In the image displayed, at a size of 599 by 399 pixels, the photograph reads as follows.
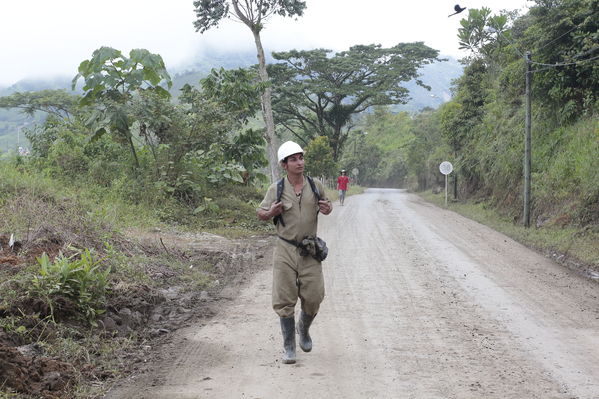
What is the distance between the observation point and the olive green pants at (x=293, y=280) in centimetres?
543

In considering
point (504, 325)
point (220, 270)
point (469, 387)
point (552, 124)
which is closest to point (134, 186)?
point (220, 270)

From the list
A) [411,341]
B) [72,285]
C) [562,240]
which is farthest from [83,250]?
[562,240]

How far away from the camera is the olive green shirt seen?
547 centimetres

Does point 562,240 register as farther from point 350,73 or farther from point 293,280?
point 350,73

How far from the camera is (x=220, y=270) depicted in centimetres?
1018

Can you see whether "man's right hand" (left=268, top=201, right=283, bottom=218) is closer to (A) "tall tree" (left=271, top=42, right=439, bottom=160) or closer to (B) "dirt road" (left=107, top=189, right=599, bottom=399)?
(B) "dirt road" (left=107, top=189, right=599, bottom=399)

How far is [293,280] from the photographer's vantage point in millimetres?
5453

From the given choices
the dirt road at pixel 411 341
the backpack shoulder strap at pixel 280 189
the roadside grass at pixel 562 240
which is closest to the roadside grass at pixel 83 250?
the dirt road at pixel 411 341

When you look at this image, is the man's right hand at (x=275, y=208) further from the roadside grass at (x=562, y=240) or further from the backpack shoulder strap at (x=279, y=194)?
the roadside grass at (x=562, y=240)

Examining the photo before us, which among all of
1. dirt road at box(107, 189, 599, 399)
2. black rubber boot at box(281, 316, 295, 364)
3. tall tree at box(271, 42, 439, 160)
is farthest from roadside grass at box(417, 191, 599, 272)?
tall tree at box(271, 42, 439, 160)

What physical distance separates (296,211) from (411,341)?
1947 mm

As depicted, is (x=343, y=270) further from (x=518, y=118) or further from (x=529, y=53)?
(x=518, y=118)

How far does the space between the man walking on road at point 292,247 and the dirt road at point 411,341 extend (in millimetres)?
541

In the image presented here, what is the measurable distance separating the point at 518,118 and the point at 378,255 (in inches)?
582
